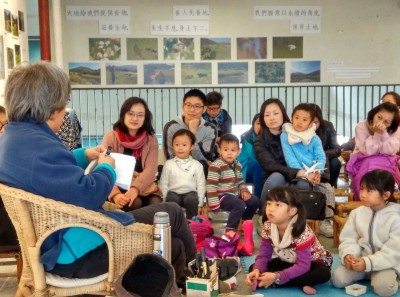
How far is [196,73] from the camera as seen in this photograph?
23.7 feet

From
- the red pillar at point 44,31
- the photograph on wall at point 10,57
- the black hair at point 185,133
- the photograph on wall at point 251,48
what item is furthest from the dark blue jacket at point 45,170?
the photograph on wall at point 251,48

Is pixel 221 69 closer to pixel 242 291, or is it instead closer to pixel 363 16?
pixel 363 16

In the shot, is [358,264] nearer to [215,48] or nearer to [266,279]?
[266,279]

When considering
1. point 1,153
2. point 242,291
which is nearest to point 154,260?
point 1,153

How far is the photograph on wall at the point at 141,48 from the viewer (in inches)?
279

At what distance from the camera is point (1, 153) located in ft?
6.86

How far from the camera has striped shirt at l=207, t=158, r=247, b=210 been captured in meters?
4.32

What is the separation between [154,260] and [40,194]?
533 mm

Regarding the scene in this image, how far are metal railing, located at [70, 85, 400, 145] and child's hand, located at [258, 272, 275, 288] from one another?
14.6 feet

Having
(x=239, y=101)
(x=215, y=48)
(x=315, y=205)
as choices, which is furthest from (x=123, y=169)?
(x=239, y=101)

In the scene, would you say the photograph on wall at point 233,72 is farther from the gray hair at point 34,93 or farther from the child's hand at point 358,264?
the gray hair at point 34,93

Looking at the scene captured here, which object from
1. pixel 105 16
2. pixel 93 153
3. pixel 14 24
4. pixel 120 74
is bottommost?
pixel 93 153

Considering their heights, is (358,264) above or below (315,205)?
below

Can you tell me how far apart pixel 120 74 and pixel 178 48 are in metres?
0.85
